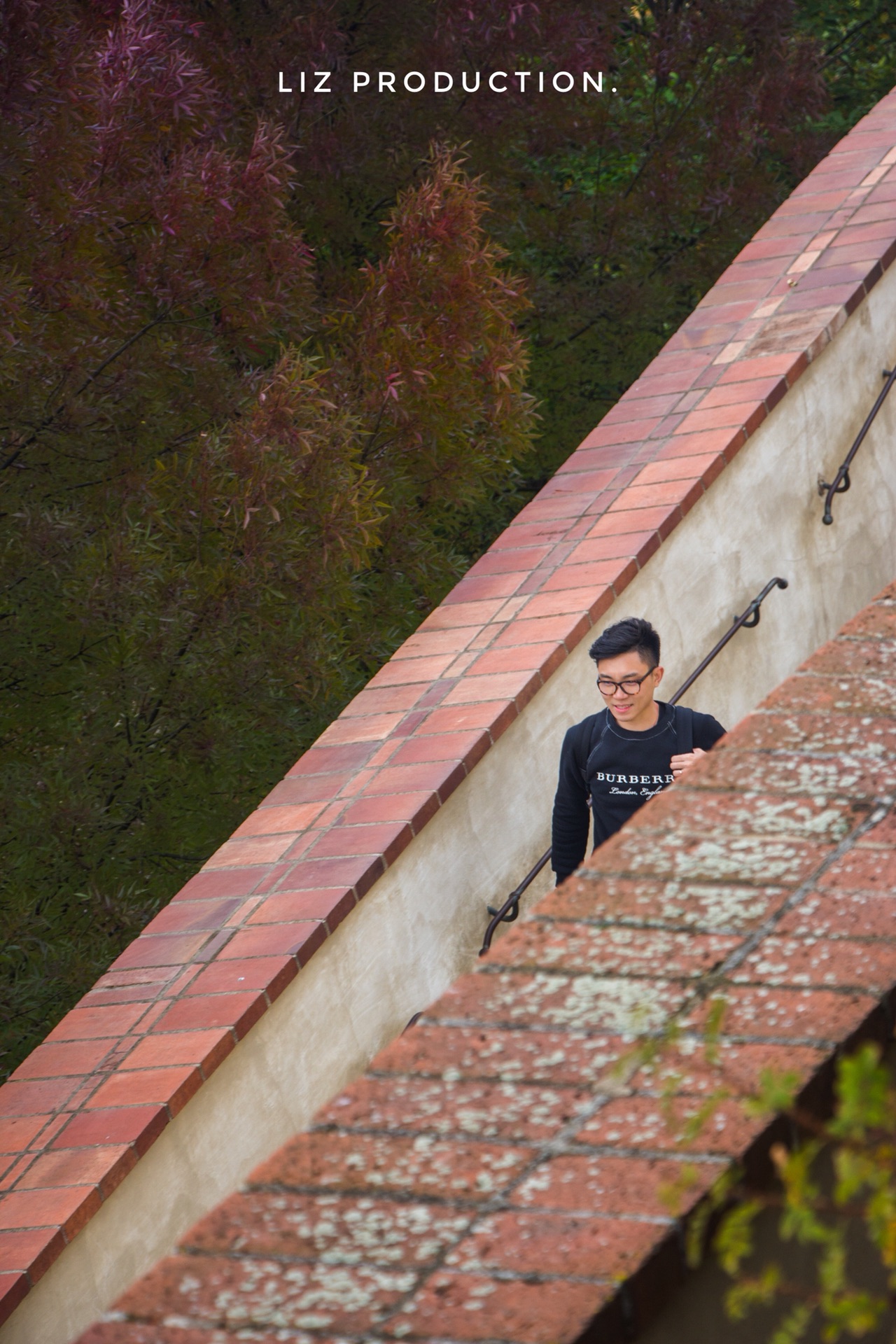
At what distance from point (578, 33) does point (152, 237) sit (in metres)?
2.86

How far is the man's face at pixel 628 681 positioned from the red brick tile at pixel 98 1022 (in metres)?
1.40

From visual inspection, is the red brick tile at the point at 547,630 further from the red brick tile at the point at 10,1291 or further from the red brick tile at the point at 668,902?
the red brick tile at the point at 668,902

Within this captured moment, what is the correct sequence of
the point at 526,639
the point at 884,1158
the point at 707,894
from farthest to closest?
the point at 526,639 → the point at 707,894 → the point at 884,1158

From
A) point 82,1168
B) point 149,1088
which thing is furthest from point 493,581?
point 82,1168

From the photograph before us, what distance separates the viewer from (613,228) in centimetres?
888

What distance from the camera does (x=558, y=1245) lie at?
5.04 feet

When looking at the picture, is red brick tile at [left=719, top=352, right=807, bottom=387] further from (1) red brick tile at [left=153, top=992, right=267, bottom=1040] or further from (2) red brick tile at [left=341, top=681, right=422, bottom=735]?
(1) red brick tile at [left=153, top=992, right=267, bottom=1040]

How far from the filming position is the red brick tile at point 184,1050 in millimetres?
3760

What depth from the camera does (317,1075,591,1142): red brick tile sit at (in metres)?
1.68

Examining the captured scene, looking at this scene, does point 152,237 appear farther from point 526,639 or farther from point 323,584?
point 526,639

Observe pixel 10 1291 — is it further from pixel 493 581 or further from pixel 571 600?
pixel 493 581

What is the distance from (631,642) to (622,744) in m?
0.27

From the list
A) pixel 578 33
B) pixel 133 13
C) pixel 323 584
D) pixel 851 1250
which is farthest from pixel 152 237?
pixel 851 1250

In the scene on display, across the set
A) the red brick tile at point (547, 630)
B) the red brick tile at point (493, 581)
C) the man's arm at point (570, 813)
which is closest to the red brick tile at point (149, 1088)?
the man's arm at point (570, 813)
